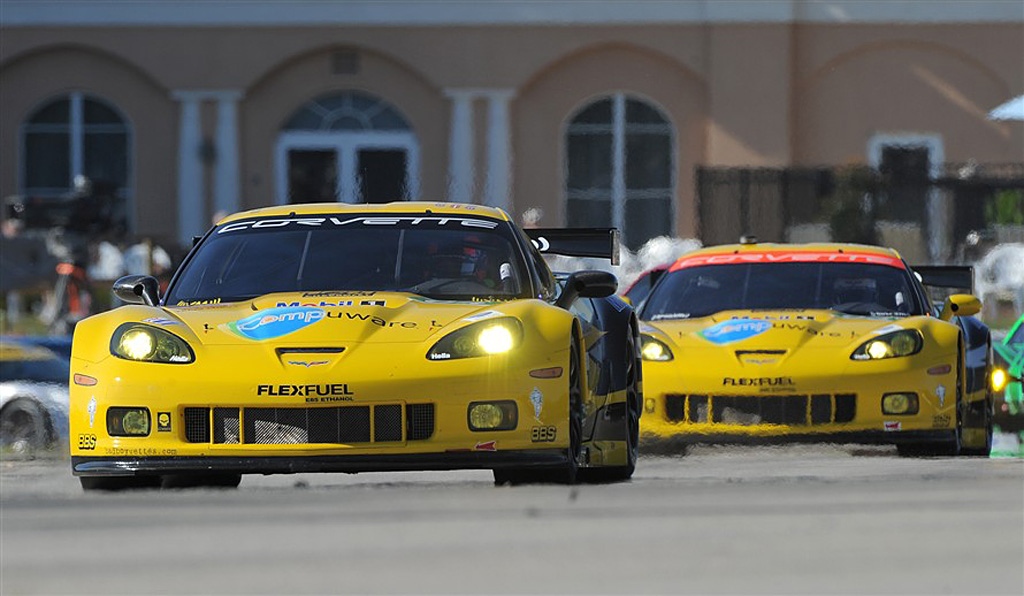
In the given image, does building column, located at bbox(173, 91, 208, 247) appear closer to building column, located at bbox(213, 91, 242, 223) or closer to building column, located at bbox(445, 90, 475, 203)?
building column, located at bbox(213, 91, 242, 223)

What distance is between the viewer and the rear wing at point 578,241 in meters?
11.0

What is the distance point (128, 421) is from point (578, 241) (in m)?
3.32

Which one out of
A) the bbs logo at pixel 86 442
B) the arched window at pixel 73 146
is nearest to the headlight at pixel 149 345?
the bbs logo at pixel 86 442

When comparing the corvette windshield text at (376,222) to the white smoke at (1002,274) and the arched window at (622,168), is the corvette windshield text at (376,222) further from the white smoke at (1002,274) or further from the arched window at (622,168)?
the arched window at (622,168)

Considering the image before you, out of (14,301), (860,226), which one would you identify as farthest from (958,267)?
(14,301)

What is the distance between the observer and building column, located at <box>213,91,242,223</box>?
36.5m

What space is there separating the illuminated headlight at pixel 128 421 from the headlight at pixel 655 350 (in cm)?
376

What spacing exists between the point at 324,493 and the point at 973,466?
3440 mm

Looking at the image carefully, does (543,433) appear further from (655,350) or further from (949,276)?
(949,276)

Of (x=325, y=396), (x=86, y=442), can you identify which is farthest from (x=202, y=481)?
(x=325, y=396)

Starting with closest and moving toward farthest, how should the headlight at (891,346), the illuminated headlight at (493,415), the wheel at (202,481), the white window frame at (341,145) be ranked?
the illuminated headlight at (493,415) → the wheel at (202,481) → the headlight at (891,346) → the white window frame at (341,145)

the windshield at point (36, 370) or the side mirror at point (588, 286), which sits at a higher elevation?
the side mirror at point (588, 286)

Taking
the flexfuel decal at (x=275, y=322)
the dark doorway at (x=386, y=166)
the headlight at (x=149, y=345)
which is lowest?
the headlight at (x=149, y=345)

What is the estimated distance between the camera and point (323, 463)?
822 cm
